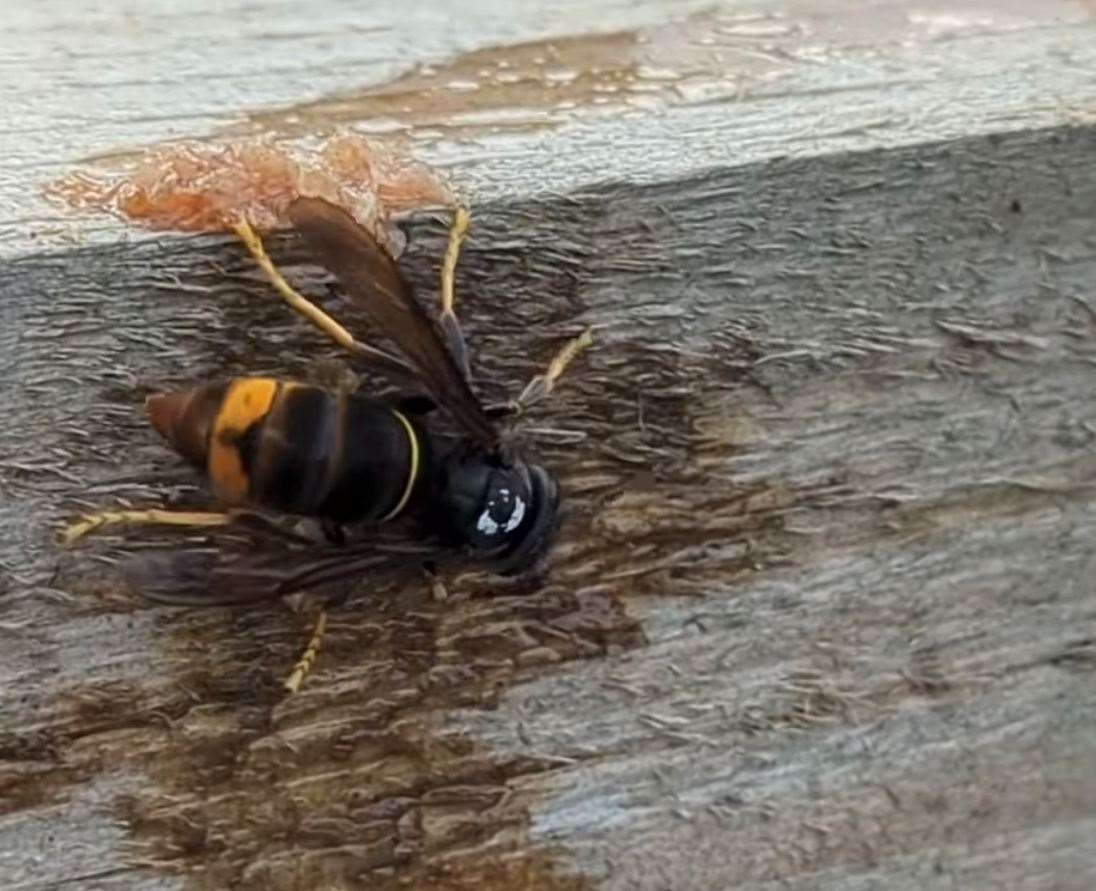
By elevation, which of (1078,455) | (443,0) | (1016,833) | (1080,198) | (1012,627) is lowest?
(1016,833)

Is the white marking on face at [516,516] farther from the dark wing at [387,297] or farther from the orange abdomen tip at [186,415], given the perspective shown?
the orange abdomen tip at [186,415]

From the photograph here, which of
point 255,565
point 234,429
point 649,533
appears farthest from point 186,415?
point 649,533

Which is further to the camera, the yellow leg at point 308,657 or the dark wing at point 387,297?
the yellow leg at point 308,657

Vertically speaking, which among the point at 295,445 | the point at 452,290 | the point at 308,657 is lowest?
the point at 308,657

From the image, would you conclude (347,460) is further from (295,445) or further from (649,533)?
(649,533)

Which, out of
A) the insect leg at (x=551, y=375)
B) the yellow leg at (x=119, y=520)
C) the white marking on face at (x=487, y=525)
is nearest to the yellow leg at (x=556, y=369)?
the insect leg at (x=551, y=375)

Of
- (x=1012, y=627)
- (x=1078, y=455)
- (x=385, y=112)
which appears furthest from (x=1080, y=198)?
(x=385, y=112)

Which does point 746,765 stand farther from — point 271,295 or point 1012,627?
point 271,295
